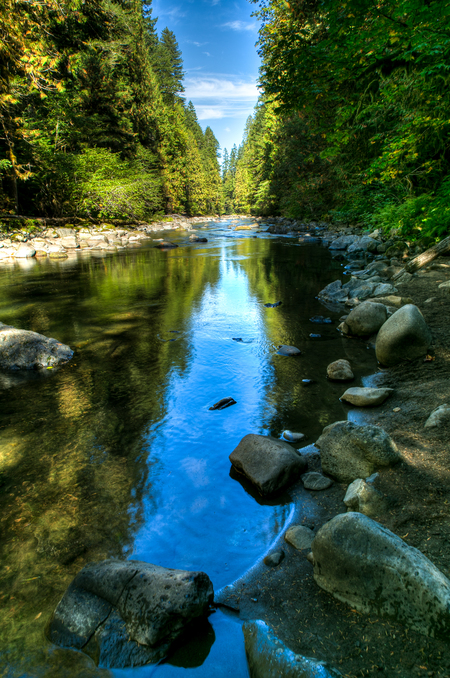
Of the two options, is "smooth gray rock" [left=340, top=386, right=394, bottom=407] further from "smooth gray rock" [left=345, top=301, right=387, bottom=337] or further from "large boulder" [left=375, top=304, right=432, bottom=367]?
"smooth gray rock" [left=345, top=301, right=387, bottom=337]

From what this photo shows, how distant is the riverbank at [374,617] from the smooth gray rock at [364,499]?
6 cm

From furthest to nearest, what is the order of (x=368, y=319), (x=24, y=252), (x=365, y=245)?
(x=24, y=252) → (x=365, y=245) → (x=368, y=319)

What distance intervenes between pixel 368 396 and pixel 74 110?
87.1 ft

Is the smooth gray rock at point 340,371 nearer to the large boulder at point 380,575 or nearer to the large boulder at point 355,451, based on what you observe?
the large boulder at point 355,451

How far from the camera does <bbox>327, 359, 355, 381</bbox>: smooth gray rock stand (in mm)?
4805

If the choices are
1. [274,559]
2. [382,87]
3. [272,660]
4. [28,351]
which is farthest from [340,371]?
[382,87]

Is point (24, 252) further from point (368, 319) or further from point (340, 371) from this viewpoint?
point (340, 371)

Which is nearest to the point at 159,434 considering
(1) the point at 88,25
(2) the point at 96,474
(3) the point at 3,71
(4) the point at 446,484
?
(2) the point at 96,474

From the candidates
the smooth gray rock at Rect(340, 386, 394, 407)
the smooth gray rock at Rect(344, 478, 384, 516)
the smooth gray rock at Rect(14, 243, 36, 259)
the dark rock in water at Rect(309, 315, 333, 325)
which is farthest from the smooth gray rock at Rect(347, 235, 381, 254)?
the smooth gray rock at Rect(14, 243, 36, 259)

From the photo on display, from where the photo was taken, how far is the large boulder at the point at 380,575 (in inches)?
63.3

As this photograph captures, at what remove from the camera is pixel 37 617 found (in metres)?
2.02

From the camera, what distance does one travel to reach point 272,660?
1.62 meters

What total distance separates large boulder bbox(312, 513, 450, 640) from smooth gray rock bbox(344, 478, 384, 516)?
49cm

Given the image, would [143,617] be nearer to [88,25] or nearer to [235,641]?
[235,641]
